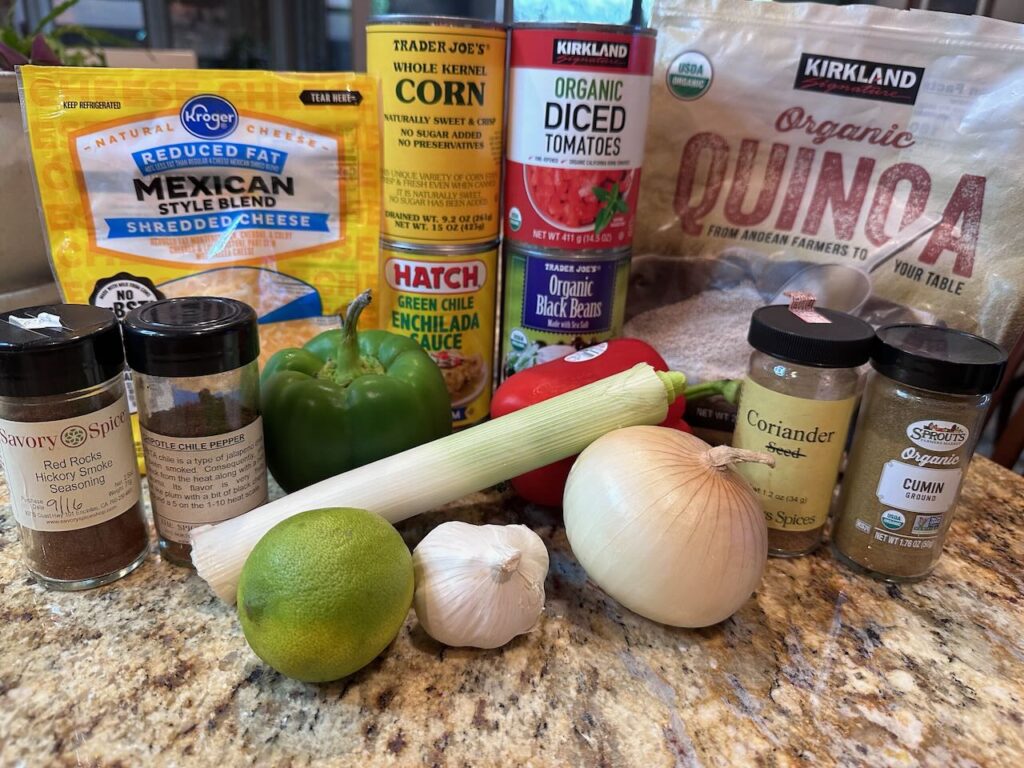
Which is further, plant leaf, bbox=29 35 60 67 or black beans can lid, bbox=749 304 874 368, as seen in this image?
plant leaf, bbox=29 35 60 67

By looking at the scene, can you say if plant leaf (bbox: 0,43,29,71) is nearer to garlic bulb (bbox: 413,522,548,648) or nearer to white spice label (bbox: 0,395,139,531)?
white spice label (bbox: 0,395,139,531)

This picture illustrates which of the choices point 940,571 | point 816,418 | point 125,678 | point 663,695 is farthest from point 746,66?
point 125,678

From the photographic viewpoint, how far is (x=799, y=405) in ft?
2.29

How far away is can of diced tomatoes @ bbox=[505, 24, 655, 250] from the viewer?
79cm

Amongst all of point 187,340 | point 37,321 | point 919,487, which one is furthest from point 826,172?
point 37,321

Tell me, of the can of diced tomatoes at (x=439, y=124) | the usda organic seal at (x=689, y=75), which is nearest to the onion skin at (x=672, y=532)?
the can of diced tomatoes at (x=439, y=124)

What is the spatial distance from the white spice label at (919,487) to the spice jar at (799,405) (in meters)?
0.05

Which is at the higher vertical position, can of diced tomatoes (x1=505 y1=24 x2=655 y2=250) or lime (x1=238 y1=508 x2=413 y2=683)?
can of diced tomatoes (x1=505 y1=24 x2=655 y2=250)

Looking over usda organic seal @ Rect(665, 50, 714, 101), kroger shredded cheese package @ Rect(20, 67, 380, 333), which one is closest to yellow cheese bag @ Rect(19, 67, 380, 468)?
kroger shredded cheese package @ Rect(20, 67, 380, 333)

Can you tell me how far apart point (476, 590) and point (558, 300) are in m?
0.41

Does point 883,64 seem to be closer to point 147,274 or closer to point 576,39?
point 576,39

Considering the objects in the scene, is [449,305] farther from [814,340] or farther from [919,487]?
[919,487]

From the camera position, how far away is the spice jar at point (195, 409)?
2.05ft

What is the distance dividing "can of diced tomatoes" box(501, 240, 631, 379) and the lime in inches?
16.2
